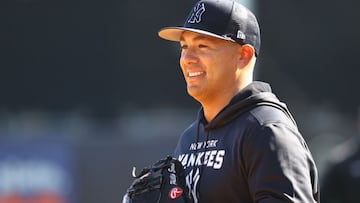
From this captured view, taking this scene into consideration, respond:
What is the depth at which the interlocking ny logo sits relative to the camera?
10.7 feet

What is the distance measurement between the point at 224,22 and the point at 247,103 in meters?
0.29

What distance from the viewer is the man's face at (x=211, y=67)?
3.23 m

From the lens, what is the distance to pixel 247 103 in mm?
3162

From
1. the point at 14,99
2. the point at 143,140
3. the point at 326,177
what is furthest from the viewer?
the point at 14,99

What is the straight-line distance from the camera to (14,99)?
8.91m

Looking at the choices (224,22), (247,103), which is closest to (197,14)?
(224,22)

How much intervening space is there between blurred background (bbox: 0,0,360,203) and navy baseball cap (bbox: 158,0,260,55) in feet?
17.6

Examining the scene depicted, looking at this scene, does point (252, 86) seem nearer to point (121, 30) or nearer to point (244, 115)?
point (244, 115)

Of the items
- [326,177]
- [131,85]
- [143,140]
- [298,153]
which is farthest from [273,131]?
[131,85]

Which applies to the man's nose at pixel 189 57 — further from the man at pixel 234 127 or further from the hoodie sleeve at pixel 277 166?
the hoodie sleeve at pixel 277 166

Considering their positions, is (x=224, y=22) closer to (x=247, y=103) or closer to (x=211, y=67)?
(x=211, y=67)

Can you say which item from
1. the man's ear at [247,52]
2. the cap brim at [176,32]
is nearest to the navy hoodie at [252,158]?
the man's ear at [247,52]

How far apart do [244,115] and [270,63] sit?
239 inches

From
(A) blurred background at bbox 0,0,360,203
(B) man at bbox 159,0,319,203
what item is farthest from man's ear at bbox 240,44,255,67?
(A) blurred background at bbox 0,0,360,203
